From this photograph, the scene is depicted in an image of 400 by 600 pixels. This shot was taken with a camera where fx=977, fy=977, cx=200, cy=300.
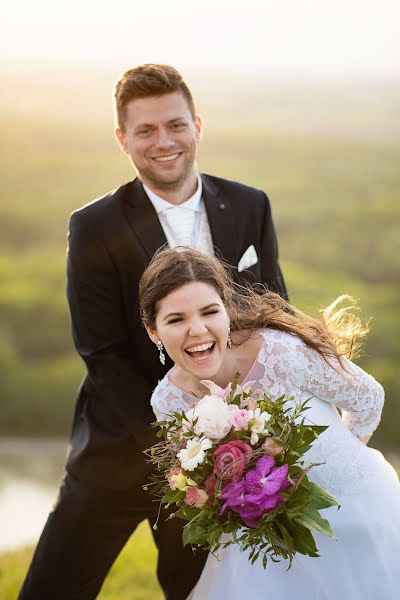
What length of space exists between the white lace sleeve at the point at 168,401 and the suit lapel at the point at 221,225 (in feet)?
2.68

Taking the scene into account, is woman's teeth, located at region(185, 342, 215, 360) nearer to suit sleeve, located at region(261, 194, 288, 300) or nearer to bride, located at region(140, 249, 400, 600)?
bride, located at region(140, 249, 400, 600)

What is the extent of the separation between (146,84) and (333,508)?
1764 millimetres

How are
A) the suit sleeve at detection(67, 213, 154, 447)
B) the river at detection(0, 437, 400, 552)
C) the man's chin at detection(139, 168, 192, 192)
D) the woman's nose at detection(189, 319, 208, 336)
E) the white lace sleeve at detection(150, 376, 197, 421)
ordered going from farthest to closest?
the river at detection(0, 437, 400, 552)
the man's chin at detection(139, 168, 192, 192)
the suit sleeve at detection(67, 213, 154, 447)
the white lace sleeve at detection(150, 376, 197, 421)
the woman's nose at detection(189, 319, 208, 336)

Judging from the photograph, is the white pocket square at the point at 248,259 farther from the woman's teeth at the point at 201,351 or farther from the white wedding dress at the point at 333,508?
the woman's teeth at the point at 201,351

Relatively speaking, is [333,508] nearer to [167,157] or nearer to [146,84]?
[167,157]

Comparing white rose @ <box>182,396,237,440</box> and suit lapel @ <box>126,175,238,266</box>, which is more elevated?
suit lapel @ <box>126,175,238,266</box>

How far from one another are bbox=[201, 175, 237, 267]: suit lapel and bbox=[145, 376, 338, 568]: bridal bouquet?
1.30m

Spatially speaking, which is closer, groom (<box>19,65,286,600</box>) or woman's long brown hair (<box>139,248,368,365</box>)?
woman's long brown hair (<box>139,248,368,365</box>)

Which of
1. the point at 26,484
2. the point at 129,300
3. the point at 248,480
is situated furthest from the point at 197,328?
the point at 26,484

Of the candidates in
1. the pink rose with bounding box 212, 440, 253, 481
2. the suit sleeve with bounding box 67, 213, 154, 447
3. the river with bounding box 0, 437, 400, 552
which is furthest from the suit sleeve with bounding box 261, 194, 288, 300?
the river with bounding box 0, 437, 400, 552

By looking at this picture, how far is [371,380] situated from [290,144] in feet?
58.6

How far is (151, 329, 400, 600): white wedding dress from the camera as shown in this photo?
3016mm

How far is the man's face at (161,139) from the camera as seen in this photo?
3.80 m

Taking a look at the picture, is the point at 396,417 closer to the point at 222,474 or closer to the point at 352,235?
the point at 352,235
